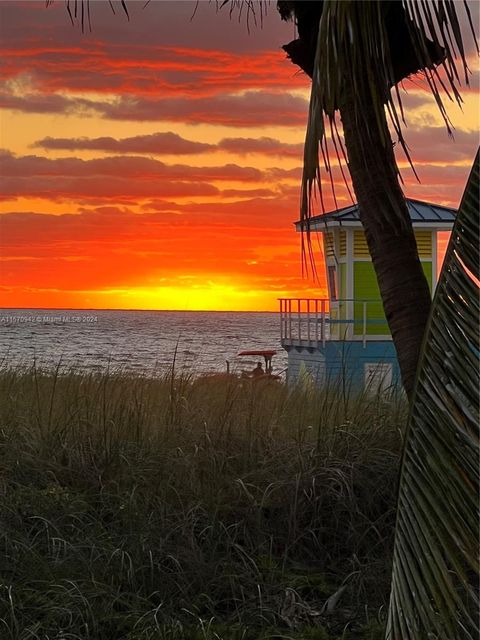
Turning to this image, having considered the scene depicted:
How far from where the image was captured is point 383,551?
688 cm

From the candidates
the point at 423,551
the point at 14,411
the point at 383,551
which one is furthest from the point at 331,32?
the point at 14,411

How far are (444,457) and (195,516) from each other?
→ 3.49 m

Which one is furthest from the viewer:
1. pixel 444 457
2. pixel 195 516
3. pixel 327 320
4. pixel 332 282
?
pixel 332 282

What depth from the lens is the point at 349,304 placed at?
22.7 meters

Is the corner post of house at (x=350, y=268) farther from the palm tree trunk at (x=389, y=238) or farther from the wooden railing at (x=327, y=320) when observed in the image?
the palm tree trunk at (x=389, y=238)

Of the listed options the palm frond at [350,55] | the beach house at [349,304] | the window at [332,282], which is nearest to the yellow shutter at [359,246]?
the beach house at [349,304]

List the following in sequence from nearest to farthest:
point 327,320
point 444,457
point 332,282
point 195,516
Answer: point 444,457
point 195,516
point 327,320
point 332,282

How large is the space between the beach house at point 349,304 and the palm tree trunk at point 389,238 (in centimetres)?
1446

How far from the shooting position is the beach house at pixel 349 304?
2198 cm

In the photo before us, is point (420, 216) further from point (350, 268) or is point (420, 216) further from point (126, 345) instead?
point (126, 345)

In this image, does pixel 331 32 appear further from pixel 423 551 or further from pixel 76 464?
pixel 76 464

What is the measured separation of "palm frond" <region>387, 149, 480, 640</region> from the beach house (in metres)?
17.6

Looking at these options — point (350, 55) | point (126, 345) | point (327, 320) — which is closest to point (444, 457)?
point (350, 55)

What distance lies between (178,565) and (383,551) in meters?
1.62
